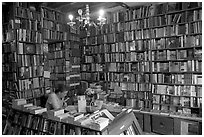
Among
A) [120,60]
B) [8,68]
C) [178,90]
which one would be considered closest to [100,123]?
[178,90]

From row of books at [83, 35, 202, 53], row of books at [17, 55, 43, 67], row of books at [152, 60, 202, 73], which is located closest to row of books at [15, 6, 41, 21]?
row of books at [17, 55, 43, 67]

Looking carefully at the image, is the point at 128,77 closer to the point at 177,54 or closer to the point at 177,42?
the point at 177,54

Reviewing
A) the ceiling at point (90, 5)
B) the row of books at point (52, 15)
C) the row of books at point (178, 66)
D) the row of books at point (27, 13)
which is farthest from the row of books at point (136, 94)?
the row of books at point (27, 13)

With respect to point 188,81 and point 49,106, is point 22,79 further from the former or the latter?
point 188,81

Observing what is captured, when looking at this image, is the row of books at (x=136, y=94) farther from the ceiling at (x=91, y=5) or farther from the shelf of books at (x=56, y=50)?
the ceiling at (x=91, y=5)

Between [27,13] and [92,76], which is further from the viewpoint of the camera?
[92,76]

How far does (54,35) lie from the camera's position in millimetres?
4578

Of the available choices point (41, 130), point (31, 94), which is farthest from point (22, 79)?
point (41, 130)

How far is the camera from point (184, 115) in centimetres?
353

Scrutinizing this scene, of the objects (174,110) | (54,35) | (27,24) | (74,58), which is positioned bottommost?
(174,110)

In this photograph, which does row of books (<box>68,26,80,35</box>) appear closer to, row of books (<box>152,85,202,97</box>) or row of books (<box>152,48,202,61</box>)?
row of books (<box>152,48,202,61</box>)

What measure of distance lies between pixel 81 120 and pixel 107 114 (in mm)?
354

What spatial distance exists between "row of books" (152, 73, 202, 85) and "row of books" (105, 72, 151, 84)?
0.66 feet

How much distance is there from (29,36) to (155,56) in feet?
9.86
